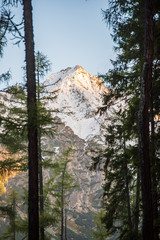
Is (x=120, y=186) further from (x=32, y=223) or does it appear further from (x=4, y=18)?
(x=4, y=18)

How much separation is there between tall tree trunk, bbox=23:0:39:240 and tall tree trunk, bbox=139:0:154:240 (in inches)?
91.7

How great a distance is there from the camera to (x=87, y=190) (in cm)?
12188

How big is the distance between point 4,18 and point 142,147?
4.48 metres

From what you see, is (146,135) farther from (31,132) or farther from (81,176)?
(81,176)

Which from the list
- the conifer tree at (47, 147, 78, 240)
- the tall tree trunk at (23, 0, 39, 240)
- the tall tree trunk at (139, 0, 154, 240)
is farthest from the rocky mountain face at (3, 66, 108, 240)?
the conifer tree at (47, 147, 78, 240)

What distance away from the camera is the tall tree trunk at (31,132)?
3973 millimetres

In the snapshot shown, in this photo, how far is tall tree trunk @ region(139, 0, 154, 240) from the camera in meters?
3.02

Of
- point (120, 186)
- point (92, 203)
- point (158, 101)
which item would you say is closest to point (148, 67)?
point (158, 101)

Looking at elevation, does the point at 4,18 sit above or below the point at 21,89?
above

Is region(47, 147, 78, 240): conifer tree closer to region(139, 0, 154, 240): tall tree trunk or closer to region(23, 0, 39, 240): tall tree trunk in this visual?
region(23, 0, 39, 240): tall tree trunk

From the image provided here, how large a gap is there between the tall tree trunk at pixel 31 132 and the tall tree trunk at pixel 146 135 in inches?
91.7

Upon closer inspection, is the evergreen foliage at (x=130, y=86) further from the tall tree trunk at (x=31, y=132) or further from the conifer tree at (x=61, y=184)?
the conifer tree at (x=61, y=184)

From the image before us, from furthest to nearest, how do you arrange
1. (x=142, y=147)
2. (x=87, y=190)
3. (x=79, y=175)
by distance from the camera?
(x=79, y=175), (x=87, y=190), (x=142, y=147)

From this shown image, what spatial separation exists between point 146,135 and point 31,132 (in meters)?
2.70
